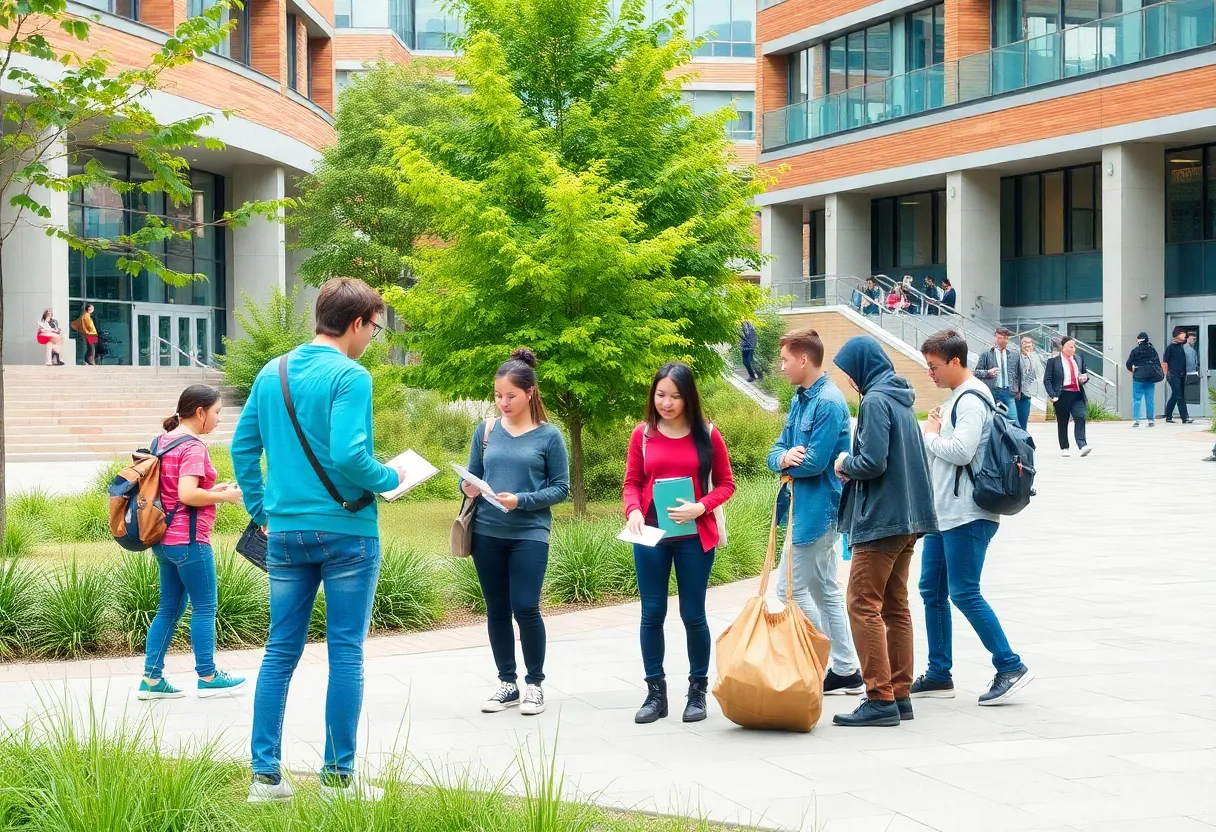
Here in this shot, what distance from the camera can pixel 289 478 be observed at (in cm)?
473

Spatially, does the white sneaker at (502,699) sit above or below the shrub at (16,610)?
below

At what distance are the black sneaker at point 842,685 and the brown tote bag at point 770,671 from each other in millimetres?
872

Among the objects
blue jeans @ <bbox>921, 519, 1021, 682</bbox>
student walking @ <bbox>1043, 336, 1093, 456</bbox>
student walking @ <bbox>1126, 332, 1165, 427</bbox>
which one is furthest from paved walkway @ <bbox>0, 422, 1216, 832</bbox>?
student walking @ <bbox>1126, 332, 1165, 427</bbox>

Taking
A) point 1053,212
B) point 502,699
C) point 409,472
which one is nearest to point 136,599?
point 502,699

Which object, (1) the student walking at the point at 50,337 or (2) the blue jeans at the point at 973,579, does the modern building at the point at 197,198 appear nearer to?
(1) the student walking at the point at 50,337

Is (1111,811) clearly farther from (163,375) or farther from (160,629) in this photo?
(163,375)

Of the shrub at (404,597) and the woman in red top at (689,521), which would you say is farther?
the shrub at (404,597)

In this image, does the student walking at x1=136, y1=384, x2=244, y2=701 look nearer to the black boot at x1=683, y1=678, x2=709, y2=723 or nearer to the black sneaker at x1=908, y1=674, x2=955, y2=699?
the black boot at x1=683, y1=678, x2=709, y2=723

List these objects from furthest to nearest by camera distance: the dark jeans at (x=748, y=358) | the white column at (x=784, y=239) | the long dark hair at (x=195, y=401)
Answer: the white column at (x=784, y=239) → the dark jeans at (x=748, y=358) → the long dark hair at (x=195, y=401)

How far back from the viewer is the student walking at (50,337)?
32125 mm

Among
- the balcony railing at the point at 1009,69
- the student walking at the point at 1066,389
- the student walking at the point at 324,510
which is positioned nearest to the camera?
the student walking at the point at 324,510

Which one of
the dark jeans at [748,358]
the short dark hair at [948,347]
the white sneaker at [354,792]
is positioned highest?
the dark jeans at [748,358]

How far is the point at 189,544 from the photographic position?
6715 millimetres

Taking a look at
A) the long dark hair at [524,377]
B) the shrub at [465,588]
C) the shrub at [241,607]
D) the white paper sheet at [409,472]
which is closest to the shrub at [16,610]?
the shrub at [241,607]
